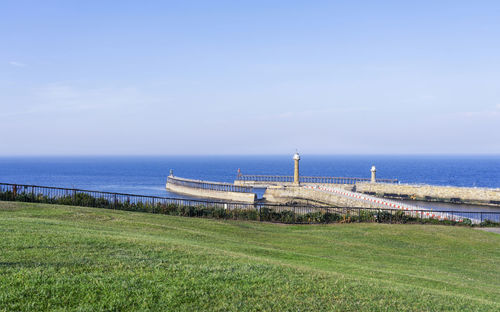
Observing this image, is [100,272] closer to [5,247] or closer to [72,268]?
[72,268]

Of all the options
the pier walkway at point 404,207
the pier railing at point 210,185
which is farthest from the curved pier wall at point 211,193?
the pier walkway at point 404,207

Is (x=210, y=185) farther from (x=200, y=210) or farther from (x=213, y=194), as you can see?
(x=200, y=210)

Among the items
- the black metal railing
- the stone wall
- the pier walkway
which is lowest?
the stone wall

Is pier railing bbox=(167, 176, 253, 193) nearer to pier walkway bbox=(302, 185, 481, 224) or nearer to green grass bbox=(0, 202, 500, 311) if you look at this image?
pier walkway bbox=(302, 185, 481, 224)

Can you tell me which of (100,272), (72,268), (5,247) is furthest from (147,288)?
(5,247)

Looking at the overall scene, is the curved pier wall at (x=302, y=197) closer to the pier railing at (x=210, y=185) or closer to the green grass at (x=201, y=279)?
the pier railing at (x=210, y=185)

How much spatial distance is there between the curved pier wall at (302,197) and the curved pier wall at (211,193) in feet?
8.69

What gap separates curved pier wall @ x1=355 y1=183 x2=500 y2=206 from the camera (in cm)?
5278

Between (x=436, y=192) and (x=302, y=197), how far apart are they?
19.4m

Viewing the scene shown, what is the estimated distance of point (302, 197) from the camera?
51688 millimetres

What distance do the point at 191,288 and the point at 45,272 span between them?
8.12ft

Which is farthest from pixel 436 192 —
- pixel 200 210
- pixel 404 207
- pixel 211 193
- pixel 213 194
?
pixel 200 210

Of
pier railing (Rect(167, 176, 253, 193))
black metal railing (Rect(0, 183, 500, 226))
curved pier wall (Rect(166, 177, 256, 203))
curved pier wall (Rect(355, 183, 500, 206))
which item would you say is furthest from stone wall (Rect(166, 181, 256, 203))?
black metal railing (Rect(0, 183, 500, 226))

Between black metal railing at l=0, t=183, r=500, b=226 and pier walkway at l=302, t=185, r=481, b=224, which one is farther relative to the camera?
pier walkway at l=302, t=185, r=481, b=224
